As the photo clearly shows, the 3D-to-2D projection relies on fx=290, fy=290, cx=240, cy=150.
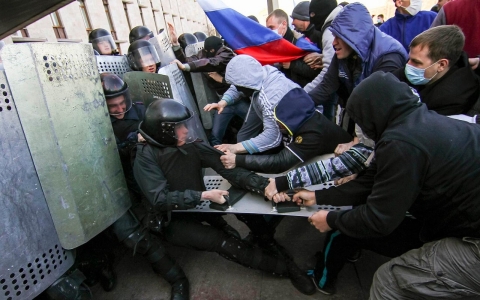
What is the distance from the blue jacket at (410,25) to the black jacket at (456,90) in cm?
117

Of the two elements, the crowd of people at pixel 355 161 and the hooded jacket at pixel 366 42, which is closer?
the crowd of people at pixel 355 161

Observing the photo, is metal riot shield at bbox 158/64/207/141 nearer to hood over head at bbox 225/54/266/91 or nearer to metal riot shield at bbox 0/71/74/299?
hood over head at bbox 225/54/266/91

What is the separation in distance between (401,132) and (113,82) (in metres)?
2.27

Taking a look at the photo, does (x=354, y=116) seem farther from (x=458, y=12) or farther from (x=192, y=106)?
(x=192, y=106)

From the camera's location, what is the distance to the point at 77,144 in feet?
6.39

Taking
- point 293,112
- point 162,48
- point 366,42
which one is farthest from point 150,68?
point 366,42

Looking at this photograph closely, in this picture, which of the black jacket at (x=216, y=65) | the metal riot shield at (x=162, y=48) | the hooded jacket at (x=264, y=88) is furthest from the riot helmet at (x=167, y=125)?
Answer: the metal riot shield at (x=162, y=48)

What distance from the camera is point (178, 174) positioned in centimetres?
228

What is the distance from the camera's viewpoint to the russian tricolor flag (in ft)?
11.5

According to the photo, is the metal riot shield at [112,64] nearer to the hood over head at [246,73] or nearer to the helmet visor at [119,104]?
the helmet visor at [119,104]

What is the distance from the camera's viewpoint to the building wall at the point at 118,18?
9234 mm

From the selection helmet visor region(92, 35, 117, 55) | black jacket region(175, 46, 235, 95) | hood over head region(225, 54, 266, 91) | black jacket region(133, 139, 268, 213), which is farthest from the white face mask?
helmet visor region(92, 35, 117, 55)

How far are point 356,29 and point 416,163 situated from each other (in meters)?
1.49

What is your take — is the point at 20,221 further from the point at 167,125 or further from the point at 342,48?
the point at 342,48
